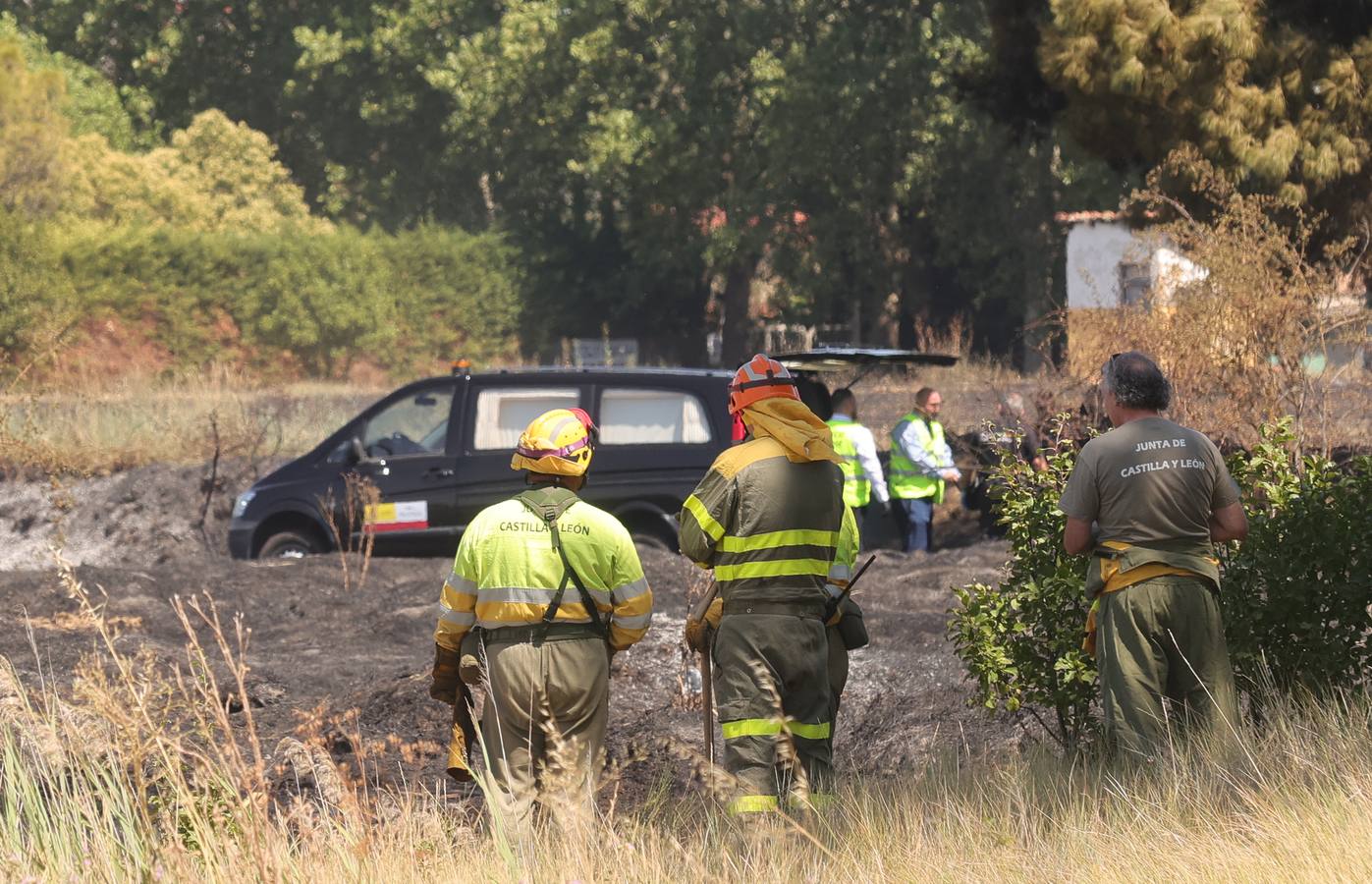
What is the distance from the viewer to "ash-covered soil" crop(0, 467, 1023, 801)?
7.70m

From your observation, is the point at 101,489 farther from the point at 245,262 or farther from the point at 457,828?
the point at 245,262

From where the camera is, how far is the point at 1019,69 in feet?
59.7

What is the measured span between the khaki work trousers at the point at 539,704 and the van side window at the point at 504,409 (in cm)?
768

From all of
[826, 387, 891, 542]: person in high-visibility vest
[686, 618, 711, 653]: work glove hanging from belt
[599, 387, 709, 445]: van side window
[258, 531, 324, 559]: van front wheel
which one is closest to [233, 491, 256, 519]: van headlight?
[258, 531, 324, 559]: van front wheel

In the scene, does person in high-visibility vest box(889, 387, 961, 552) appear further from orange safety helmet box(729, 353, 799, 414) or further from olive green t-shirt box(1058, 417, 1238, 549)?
olive green t-shirt box(1058, 417, 1238, 549)

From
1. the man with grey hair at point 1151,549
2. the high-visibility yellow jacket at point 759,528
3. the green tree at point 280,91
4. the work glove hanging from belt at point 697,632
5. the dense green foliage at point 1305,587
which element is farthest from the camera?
the green tree at point 280,91

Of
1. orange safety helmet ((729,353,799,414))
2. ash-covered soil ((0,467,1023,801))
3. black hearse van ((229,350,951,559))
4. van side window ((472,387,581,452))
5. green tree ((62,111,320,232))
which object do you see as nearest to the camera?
orange safety helmet ((729,353,799,414))

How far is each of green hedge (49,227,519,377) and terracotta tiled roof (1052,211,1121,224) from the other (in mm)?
12252

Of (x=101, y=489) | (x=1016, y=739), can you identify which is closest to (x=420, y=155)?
(x=101, y=489)

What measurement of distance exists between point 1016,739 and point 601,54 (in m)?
31.8

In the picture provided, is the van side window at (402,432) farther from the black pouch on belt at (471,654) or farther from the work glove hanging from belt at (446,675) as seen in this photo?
the black pouch on belt at (471,654)

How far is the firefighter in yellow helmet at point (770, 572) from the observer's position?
5.76 metres

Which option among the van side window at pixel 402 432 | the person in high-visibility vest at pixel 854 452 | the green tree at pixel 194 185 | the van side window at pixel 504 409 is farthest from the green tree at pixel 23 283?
the person in high-visibility vest at pixel 854 452

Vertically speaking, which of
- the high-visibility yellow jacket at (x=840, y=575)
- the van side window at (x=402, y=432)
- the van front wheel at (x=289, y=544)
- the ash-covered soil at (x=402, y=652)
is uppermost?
the van side window at (x=402, y=432)
